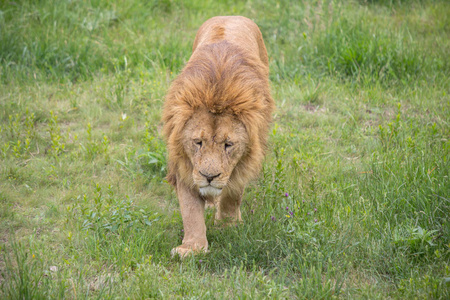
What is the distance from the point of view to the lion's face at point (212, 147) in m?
3.16

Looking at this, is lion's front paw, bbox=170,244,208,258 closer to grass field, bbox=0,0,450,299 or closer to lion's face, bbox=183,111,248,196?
grass field, bbox=0,0,450,299

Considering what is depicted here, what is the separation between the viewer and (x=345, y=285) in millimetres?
3064

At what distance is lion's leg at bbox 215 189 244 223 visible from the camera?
12.5 ft

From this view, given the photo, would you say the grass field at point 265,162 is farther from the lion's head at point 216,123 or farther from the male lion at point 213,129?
the lion's head at point 216,123

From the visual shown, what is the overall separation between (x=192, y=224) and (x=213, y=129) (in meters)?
0.74

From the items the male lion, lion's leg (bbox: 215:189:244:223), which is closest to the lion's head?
the male lion

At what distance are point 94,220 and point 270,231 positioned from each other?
136 centimetres

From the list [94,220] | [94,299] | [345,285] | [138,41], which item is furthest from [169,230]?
[138,41]

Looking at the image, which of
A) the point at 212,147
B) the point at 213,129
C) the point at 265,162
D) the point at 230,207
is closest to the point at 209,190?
the point at 212,147

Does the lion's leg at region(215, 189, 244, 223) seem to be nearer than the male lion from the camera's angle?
No

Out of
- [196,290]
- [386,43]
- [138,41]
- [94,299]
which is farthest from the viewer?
[138,41]

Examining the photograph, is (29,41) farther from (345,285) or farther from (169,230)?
(345,285)

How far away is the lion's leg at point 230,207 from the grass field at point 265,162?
0.34ft

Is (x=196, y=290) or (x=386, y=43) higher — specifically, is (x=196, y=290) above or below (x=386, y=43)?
below
